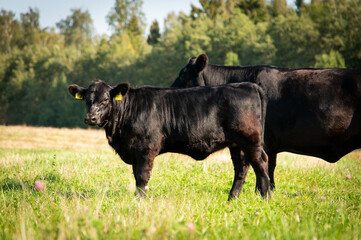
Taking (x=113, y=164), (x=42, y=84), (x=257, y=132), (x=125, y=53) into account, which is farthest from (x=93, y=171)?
(x=42, y=84)

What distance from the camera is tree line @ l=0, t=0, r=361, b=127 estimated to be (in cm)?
3797

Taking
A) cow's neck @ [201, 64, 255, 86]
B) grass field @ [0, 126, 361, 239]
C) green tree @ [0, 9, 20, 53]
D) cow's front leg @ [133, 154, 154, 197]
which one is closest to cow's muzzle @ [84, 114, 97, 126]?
cow's front leg @ [133, 154, 154, 197]

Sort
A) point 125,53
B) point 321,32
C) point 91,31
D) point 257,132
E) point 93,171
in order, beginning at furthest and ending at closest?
point 91,31 < point 125,53 < point 321,32 < point 93,171 < point 257,132

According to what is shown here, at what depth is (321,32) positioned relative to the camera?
37.8m

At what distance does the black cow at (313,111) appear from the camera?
226 inches

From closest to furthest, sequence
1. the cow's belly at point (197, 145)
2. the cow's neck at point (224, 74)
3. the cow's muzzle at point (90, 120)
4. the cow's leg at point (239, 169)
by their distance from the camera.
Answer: the cow's muzzle at point (90, 120) < the cow's belly at point (197, 145) < the cow's leg at point (239, 169) < the cow's neck at point (224, 74)

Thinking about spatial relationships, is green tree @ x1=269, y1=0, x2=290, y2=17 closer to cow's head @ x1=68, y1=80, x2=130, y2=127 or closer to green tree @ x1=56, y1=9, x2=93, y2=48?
green tree @ x1=56, y1=9, x2=93, y2=48

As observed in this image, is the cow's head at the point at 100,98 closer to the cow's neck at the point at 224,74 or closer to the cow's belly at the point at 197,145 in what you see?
the cow's belly at the point at 197,145

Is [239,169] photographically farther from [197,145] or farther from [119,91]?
[119,91]

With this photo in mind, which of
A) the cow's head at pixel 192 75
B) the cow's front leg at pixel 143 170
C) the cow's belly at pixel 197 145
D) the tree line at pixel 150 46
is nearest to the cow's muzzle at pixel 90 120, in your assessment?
the cow's front leg at pixel 143 170

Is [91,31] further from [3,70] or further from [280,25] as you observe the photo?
[280,25]

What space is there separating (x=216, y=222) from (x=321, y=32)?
38.0 metres

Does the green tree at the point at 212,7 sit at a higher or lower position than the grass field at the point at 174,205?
higher

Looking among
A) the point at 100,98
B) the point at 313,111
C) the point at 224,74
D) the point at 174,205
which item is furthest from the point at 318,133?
the point at 100,98
